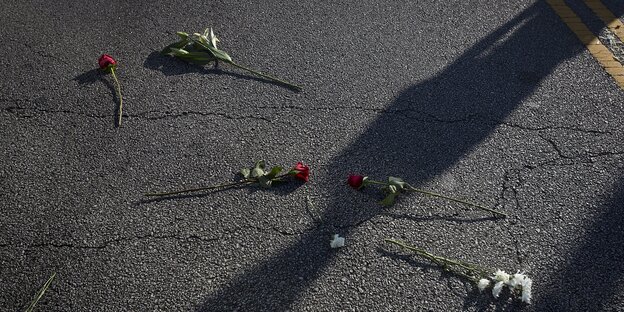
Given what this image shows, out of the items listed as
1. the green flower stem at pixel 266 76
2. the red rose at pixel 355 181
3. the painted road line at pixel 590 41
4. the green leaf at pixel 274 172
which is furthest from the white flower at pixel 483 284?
the painted road line at pixel 590 41

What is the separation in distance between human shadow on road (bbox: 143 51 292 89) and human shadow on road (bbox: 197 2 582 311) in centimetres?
84

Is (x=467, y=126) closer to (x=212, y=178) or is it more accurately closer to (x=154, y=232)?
(x=212, y=178)

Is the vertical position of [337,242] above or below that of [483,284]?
above

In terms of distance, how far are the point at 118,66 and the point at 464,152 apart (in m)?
2.37

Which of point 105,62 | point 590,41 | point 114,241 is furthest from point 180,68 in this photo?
point 590,41

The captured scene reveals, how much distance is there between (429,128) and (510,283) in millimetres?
1233

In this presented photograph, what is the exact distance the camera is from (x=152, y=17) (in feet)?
16.0

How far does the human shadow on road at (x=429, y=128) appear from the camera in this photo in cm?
293

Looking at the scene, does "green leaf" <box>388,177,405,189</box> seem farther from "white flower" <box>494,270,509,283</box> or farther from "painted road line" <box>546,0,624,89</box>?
"painted road line" <box>546,0,624,89</box>

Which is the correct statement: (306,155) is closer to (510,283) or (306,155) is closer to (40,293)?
(510,283)

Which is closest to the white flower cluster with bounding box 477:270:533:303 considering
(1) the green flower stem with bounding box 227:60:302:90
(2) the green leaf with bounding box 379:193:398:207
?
(2) the green leaf with bounding box 379:193:398:207

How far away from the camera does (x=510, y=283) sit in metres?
2.93

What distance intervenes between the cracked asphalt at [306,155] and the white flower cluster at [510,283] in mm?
52

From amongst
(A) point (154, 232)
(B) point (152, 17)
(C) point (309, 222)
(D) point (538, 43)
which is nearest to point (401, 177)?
(C) point (309, 222)
